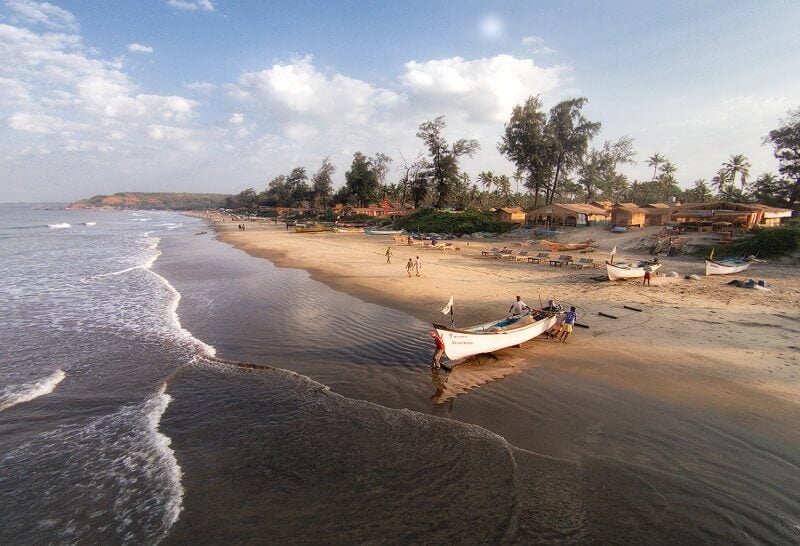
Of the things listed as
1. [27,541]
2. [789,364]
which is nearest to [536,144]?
[789,364]

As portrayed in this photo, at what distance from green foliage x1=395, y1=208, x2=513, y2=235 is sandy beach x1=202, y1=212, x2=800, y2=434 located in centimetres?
2338

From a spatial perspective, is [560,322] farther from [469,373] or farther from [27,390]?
[27,390]

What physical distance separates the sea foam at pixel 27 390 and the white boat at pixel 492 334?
1131cm

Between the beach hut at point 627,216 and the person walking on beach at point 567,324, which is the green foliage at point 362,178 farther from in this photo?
the person walking on beach at point 567,324

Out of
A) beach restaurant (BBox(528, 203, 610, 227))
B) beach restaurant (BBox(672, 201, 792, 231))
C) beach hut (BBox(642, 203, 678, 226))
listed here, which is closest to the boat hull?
beach restaurant (BBox(672, 201, 792, 231))

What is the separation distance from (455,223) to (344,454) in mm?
50885

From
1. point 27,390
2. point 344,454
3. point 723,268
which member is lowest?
point 27,390

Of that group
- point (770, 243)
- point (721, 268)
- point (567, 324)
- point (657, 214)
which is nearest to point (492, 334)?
point (567, 324)

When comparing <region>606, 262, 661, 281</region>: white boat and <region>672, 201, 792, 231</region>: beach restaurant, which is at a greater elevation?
<region>672, 201, 792, 231</region>: beach restaurant

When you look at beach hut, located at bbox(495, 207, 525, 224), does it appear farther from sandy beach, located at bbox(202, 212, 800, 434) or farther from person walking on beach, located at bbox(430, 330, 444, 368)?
person walking on beach, located at bbox(430, 330, 444, 368)

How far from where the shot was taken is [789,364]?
12.1 meters

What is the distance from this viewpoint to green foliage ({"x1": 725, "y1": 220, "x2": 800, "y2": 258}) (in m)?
28.9

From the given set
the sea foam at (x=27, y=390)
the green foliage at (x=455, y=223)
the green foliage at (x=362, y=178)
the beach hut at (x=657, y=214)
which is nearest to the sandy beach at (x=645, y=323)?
the sea foam at (x=27, y=390)

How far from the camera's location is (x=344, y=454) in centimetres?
829
